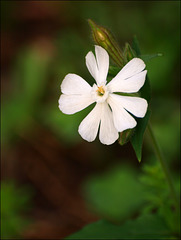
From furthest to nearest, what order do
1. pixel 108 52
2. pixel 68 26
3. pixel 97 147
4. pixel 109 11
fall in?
pixel 68 26, pixel 109 11, pixel 97 147, pixel 108 52

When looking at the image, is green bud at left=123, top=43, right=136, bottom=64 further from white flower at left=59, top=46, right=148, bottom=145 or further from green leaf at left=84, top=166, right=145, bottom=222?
green leaf at left=84, top=166, right=145, bottom=222

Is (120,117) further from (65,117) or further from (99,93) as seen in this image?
(65,117)

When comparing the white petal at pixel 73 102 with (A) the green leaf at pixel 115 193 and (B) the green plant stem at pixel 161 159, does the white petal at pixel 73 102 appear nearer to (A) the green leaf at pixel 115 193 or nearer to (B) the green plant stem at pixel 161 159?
(B) the green plant stem at pixel 161 159

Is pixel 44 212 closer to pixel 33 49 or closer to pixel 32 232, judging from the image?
pixel 32 232

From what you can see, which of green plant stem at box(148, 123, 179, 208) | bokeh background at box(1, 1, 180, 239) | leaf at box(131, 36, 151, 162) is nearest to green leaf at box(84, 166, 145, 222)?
bokeh background at box(1, 1, 180, 239)

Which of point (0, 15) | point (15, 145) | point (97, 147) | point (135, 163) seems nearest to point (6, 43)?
point (0, 15)
